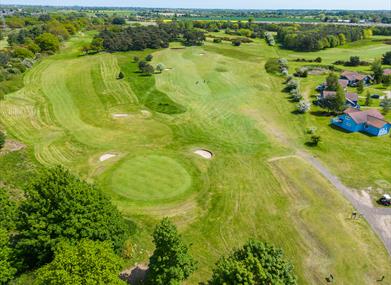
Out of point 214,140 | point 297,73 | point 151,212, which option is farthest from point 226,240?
point 297,73

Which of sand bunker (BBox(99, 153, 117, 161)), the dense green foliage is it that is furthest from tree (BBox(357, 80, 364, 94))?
the dense green foliage

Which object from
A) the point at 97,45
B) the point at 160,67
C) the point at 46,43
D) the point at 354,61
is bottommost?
the point at 354,61

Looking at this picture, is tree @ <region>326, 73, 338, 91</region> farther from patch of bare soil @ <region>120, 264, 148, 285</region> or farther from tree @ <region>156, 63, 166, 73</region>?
patch of bare soil @ <region>120, 264, 148, 285</region>

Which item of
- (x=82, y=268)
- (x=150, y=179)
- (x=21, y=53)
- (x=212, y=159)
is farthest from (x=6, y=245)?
(x=21, y=53)

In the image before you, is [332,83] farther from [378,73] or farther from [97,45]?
[97,45]

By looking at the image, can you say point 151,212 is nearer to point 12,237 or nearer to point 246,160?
point 12,237

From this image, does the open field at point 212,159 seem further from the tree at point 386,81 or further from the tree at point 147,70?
the tree at point 386,81
